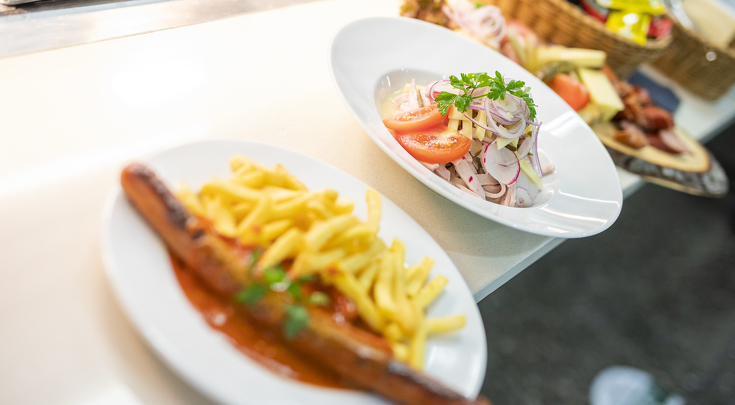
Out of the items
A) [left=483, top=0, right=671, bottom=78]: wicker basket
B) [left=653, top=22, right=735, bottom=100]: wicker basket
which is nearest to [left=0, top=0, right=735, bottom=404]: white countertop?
[left=483, top=0, right=671, bottom=78]: wicker basket

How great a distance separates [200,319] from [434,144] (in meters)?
0.91

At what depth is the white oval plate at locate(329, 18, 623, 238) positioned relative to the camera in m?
1.30

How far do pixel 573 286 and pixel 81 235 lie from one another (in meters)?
2.86

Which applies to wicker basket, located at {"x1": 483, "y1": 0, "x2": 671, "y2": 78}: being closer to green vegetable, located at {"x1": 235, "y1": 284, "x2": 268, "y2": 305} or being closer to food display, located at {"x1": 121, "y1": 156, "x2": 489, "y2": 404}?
food display, located at {"x1": 121, "y1": 156, "x2": 489, "y2": 404}

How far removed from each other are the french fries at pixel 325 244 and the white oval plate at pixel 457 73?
14.0 inches

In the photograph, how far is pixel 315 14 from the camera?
2.02 metres

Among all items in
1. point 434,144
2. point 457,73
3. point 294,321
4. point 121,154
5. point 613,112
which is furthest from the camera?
point 613,112

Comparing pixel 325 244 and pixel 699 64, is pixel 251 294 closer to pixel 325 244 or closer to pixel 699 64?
pixel 325 244

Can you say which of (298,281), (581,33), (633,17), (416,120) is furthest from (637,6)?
(298,281)

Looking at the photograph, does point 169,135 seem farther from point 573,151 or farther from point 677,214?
point 677,214

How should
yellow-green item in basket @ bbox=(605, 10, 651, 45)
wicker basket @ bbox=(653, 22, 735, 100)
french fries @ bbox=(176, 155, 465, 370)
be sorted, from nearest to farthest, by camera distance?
1. french fries @ bbox=(176, 155, 465, 370)
2. yellow-green item in basket @ bbox=(605, 10, 651, 45)
3. wicker basket @ bbox=(653, 22, 735, 100)

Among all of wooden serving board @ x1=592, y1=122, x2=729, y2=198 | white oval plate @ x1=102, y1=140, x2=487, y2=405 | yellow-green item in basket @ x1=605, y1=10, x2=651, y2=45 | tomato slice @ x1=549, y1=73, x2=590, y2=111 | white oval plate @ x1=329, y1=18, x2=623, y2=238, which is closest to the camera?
white oval plate @ x1=102, y1=140, x2=487, y2=405

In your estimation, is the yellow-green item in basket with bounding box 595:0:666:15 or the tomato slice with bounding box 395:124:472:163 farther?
the yellow-green item in basket with bounding box 595:0:666:15

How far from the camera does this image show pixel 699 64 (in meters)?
2.77
